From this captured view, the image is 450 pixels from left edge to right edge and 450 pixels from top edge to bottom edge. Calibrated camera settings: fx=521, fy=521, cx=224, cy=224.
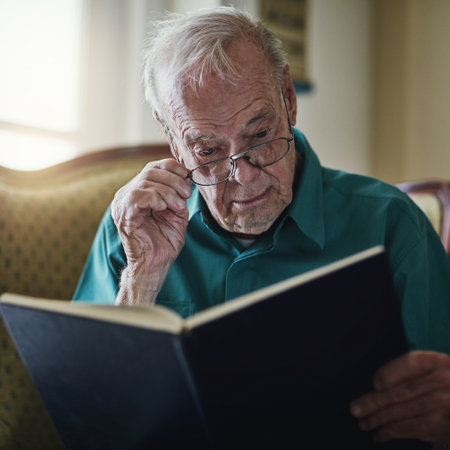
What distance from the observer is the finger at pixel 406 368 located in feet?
2.32

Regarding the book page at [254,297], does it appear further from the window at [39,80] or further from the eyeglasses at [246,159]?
the window at [39,80]

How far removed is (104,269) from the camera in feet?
4.16

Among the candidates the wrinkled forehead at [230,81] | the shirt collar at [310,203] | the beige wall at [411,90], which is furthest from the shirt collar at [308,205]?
the beige wall at [411,90]

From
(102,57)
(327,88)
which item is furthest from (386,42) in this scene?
(102,57)

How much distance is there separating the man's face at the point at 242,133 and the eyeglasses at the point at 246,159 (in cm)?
1

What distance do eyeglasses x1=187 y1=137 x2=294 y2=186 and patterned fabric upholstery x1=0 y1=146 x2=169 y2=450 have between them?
0.53 m

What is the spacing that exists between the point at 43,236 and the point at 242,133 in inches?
27.8

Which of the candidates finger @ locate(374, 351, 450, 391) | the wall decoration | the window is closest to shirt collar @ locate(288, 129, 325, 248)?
finger @ locate(374, 351, 450, 391)

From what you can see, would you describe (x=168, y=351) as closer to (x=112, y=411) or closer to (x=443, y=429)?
(x=112, y=411)

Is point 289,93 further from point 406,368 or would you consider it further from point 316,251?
point 406,368

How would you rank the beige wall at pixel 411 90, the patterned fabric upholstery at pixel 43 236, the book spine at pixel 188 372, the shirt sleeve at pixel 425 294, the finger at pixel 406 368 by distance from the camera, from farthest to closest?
the beige wall at pixel 411 90 → the patterned fabric upholstery at pixel 43 236 → the shirt sleeve at pixel 425 294 → the finger at pixel 406 368 → the book spine at pixel 188 372

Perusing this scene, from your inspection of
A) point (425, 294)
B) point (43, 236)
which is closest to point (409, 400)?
point (425, 294)

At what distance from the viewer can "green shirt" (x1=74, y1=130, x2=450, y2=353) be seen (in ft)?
3.22

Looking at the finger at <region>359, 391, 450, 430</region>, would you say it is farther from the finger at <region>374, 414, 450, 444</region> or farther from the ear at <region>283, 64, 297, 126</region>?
the ear at <region>283, 64, 297, 126</region>
